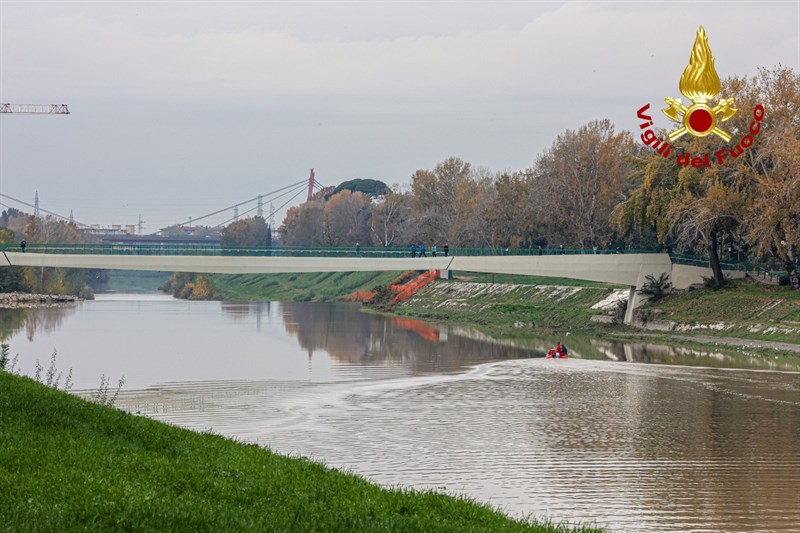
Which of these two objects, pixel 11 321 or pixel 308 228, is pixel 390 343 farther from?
pixel 308 228

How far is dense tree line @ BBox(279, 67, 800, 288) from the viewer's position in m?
61.0

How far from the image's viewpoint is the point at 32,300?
114 meters

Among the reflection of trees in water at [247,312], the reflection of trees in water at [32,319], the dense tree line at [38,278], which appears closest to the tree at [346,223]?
the reflection of trees in water at [247,312]

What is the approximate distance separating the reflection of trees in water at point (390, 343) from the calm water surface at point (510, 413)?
0.90 ft

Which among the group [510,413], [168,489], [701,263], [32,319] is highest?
[701,263]

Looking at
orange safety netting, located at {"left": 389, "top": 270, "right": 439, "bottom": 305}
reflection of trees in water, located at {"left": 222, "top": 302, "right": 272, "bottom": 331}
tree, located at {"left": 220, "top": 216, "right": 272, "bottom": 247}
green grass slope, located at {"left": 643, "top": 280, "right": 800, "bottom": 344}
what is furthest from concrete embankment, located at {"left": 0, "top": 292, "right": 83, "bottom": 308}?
green grass slope, located at {"left": 643, "top": 280, "right": 800, "bottom": 344}

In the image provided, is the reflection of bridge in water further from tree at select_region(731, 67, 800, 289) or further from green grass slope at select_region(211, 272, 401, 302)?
green grass slope at select_region(211, 272, 401, 302)

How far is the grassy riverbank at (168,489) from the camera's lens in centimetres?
1116

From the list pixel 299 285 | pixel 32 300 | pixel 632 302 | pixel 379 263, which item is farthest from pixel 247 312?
pixel 299 285

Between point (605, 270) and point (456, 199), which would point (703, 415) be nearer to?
point (605, 270)

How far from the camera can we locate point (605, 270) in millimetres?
67875

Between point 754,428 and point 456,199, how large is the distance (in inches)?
3903

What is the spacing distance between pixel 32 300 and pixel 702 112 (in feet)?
263

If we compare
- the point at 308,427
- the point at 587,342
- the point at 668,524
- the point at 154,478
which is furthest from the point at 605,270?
the point at 154,478
